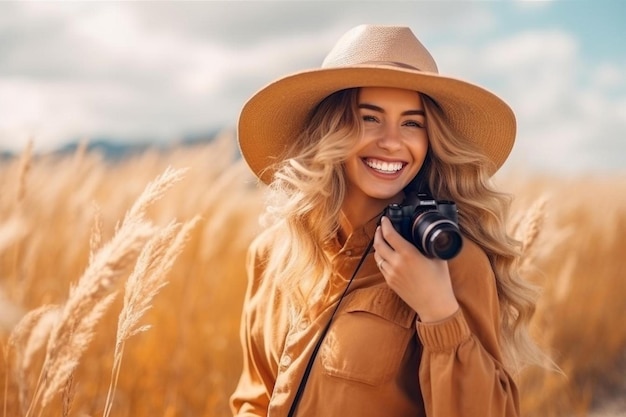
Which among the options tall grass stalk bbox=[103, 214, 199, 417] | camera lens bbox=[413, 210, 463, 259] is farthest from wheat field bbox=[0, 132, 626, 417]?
camera lens bbox=[413, 210, 463, 259]

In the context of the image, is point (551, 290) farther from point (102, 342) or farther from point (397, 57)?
point (397, 57)

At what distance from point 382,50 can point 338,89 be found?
149 mm

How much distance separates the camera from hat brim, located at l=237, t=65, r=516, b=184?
5.92 feet

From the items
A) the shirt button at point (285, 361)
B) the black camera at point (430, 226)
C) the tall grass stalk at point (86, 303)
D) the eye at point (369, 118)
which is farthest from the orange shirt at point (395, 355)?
the tall grass stalk at point (86, 303)

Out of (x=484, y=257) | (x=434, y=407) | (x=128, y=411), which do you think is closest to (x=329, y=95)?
(x=484, y=257)

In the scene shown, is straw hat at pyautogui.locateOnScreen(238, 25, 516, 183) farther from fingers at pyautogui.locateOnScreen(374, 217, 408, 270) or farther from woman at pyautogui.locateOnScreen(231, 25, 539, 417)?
fingers at pyautogui.locateOnScreen(374, 217, 408, 270)

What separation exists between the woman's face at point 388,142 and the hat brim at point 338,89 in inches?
1.9

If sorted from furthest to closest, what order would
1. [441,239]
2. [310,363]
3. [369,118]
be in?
1. [369,118]
2. [310,363]
3. [441,239]

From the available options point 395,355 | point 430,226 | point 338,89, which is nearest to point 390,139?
point 338,89

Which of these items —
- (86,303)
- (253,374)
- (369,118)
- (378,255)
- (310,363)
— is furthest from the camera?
(253,374)

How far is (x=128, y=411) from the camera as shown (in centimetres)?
290

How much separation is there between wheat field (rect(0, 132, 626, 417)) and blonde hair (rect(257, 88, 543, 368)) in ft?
0.98

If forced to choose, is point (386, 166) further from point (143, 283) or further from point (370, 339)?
point (143, 283)

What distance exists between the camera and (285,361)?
1910mm
